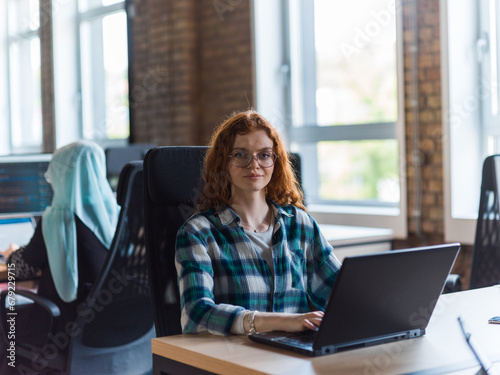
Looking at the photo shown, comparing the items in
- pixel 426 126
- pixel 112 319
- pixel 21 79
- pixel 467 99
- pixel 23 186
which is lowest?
pixel 112 319

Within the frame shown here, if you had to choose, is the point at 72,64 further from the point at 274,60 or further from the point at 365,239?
the point at 365,239

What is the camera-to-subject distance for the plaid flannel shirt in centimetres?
165

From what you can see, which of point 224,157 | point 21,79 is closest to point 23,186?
point 224,157

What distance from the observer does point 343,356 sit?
132 cm

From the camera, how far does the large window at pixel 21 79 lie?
25.0ft

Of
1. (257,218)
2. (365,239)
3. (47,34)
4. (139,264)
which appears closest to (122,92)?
(47,34)

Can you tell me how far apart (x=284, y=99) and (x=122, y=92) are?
7.13ft

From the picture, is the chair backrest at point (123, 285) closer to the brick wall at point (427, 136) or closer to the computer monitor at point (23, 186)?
the computer monitor at point (23, 186)

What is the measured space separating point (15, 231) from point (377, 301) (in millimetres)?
2291

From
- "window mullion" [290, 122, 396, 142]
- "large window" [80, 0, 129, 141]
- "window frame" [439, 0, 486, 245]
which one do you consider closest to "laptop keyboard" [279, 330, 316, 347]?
"window frame" [439, 0, 486, 245]

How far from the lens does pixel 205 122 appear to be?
17.1 ft

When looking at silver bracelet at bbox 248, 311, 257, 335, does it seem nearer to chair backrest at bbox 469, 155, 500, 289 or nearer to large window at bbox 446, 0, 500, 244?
chair backrest at bbox 469, 155, 500, 289

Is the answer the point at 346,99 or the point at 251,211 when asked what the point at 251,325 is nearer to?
the point at 251,211

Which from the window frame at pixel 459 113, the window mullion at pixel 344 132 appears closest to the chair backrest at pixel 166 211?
the window frame at pixel 459 113
